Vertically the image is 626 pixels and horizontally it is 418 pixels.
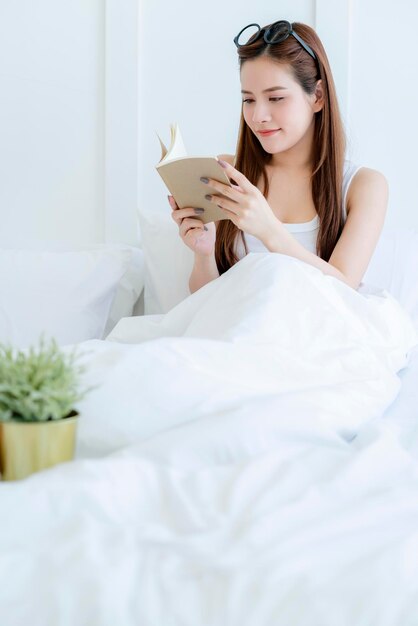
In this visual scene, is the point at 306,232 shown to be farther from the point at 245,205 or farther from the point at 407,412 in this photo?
the point at 407,412

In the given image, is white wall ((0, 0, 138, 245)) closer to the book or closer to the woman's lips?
the woman's lips

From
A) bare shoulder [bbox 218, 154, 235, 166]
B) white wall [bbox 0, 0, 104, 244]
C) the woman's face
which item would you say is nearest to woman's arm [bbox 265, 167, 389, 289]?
the woman's face

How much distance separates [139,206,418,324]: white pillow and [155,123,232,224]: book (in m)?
0.39

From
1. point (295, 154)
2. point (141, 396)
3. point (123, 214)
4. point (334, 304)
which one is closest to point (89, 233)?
point (123, 214)

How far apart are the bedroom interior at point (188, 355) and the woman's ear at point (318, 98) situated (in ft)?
0.88

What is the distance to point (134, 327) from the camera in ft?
5.35

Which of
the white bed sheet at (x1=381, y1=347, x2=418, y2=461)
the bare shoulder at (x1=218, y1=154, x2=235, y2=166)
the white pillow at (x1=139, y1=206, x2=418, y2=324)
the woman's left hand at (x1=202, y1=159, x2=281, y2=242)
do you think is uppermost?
Result: the bare shoulder at (x1=218, y1=154, x2=235, y2=166)

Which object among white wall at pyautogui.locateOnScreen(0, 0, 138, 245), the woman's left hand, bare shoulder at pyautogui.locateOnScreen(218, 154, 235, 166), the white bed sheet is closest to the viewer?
the white bed sheet

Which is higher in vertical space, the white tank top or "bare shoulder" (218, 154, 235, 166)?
"bare shoulder" (218, 154, 235, 166)

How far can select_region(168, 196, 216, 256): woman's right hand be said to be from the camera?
5.85ft

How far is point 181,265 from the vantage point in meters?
2.15

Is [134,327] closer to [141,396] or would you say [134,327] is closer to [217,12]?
[141,396]

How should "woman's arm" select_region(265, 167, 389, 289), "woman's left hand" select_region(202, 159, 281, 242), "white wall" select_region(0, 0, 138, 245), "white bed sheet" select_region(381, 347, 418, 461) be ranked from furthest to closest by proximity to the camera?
1. "white wall" select_region(0, 0, 138, 245)
2. "woman's arm" select_region(265, 167, 389, 289)
3. "woman's left hand" select_region(202, 159, 281, 242)
4. "white bed sheet" select_region(381, 347, 418, 461)

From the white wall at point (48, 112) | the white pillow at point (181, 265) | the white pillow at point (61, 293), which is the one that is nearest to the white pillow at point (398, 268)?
the white pillow at point (181, 265)
